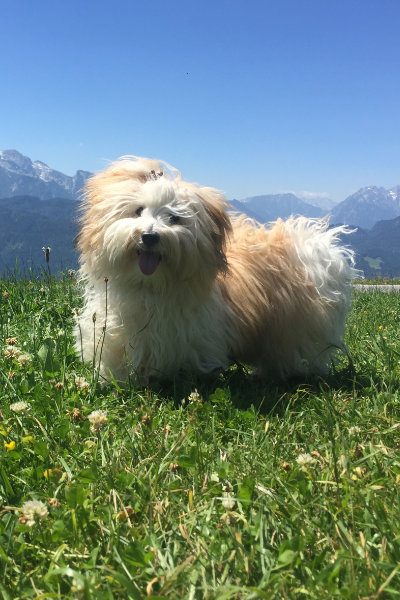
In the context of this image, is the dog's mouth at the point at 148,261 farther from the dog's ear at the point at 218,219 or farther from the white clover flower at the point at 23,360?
the white clover flower at the point at 23,360

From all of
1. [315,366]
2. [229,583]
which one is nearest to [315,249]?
[315,366]

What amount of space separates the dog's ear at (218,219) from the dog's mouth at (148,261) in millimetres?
486

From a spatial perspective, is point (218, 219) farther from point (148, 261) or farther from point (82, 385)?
point (82, 385)

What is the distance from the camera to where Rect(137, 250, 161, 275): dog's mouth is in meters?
3.84

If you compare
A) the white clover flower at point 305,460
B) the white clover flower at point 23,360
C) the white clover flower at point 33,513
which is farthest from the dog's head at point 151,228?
the white clover flower at point 33,513

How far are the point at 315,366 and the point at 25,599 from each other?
11.4 ft

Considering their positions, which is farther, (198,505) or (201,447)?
(201,447)

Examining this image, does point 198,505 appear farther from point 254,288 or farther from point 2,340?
point 2,340

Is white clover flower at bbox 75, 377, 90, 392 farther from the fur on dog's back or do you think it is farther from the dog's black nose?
the fur on dog's back

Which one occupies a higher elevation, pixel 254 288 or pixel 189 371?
pixel 254 288

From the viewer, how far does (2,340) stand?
4805mm

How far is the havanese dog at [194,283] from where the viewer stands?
3887mm

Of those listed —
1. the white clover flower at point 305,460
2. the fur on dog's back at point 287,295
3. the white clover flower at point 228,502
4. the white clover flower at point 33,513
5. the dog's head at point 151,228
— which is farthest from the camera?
the fur on dog's back at point 287,295

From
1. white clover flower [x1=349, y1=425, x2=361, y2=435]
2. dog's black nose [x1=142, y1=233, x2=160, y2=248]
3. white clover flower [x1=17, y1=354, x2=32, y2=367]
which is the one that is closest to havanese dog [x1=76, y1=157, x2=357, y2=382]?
dog's black nose [x1=142, y1=233, x2=160, y2=248]
